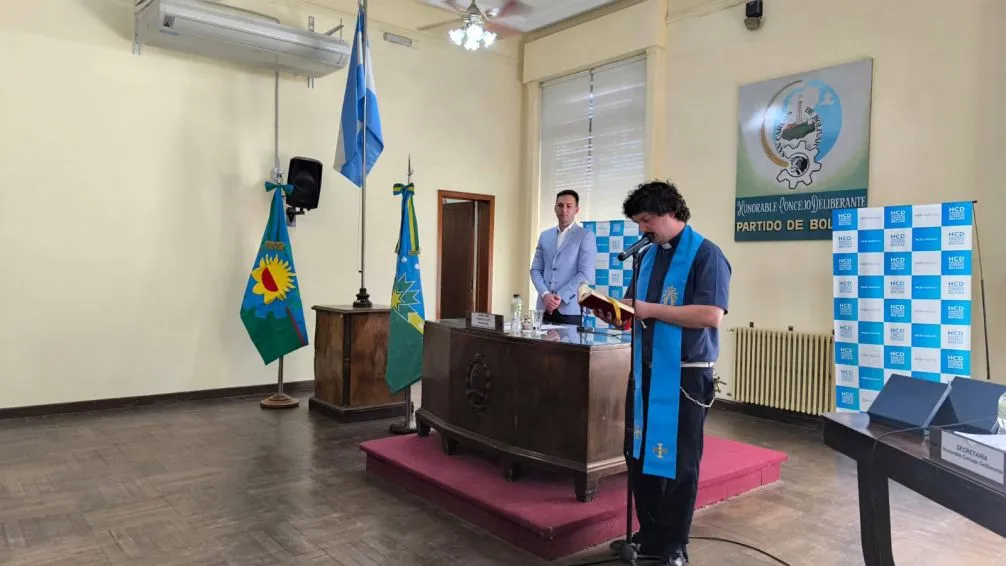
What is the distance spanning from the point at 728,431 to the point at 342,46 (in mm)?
4553

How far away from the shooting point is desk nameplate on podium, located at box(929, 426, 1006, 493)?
1380mm

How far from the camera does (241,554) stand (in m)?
2.74

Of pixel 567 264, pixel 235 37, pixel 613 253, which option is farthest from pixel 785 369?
pixel 235 37

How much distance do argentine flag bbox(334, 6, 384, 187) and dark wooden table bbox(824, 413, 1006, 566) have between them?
13.3 feet

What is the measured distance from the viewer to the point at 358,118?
5180mm

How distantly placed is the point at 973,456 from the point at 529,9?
6223mm

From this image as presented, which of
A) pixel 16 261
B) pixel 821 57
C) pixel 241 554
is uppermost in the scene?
pixel 821 57

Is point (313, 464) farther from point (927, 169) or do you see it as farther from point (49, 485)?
point (927, 169)

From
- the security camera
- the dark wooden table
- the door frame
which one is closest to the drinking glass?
the dark wooden table

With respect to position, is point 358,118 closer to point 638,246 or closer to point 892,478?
point 638,246

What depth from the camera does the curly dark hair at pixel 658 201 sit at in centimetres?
243

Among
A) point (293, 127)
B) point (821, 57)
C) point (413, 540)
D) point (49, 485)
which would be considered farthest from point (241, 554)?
point (821, 57)

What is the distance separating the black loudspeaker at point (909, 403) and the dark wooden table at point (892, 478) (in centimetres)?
3

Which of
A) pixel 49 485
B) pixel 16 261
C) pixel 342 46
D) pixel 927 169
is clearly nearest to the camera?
pixel 49 485
